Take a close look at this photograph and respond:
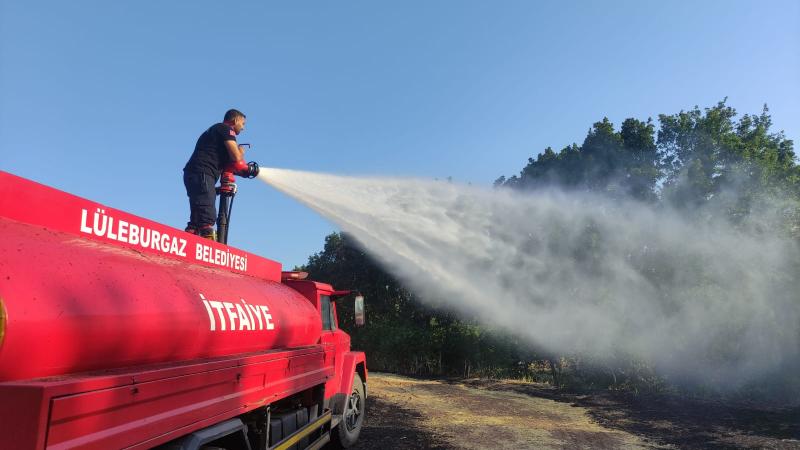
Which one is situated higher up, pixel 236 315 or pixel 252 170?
pixel 252 170

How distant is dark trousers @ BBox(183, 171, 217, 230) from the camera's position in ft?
19.2

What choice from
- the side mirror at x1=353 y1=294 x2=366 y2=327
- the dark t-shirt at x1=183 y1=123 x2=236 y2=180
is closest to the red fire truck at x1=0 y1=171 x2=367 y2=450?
the dark t-shirt at x1=183 y1=123 x2=236 y2=180

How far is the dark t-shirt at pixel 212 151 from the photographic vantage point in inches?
234

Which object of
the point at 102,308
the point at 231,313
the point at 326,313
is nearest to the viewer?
the point at 102,308

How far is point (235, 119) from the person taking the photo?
6379 mm

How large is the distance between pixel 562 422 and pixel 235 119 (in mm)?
9571

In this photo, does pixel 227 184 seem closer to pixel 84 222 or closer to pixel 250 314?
pixel 250 314

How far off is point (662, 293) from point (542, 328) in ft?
14.5

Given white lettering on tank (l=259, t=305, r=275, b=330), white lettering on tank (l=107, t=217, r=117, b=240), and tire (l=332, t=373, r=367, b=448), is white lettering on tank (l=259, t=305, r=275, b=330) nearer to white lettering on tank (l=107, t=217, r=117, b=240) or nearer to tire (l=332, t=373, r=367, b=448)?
white lettering on tank (l=107, t=217, r=117, b=240)

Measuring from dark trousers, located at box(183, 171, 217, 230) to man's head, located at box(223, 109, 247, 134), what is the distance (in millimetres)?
831

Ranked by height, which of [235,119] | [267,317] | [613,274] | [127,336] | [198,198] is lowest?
[127,336]

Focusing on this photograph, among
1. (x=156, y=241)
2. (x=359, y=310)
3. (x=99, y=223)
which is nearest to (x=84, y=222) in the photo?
(x=99, y=223)

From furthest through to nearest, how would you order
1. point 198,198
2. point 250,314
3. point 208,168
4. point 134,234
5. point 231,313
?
point 208,168, point 198,198, point 250,314, point 231,313, point 134,234

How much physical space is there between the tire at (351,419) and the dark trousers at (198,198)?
3.57 meters
